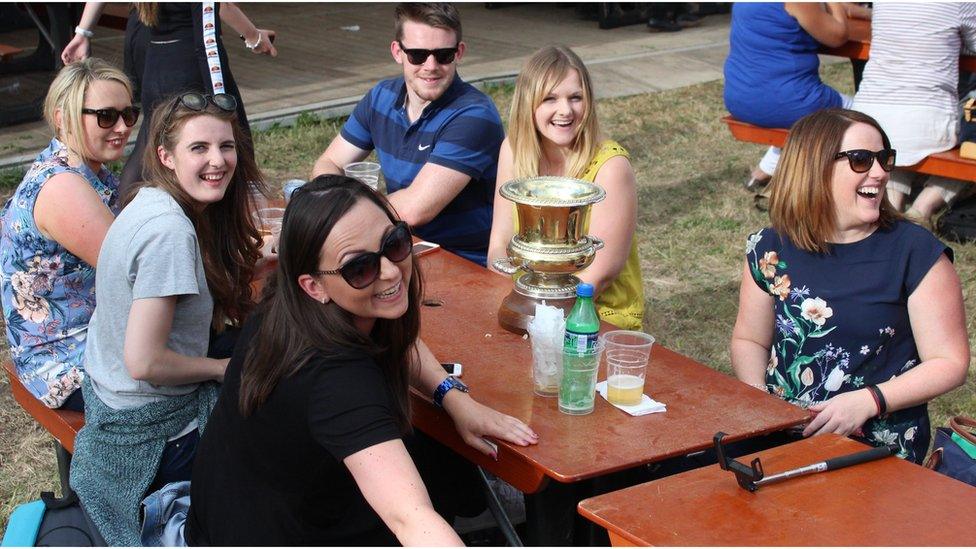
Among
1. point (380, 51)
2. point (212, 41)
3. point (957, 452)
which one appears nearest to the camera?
point (957, 452)

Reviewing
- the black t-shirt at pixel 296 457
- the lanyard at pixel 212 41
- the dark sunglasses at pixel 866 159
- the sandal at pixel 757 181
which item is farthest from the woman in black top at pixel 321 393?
the sandal at pixel 757 181

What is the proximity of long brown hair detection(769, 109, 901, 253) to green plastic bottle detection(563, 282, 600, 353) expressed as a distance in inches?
30.7

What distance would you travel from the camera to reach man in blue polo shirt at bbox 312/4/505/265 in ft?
13.3

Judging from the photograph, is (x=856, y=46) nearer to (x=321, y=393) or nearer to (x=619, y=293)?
(x=619, y=293)

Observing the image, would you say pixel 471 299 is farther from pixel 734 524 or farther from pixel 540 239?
pixel 734 524

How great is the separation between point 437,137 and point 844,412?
1989 millimetres

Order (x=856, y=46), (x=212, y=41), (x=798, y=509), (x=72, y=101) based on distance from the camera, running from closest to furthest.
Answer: (x=798, y=509)
(x=72, y=101)
(x=212, y=41)
(x=856, y=46)

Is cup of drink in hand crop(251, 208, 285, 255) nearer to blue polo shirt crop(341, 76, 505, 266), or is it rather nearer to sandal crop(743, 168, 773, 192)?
blue polo shirt crop(341, 76, 505, 266)

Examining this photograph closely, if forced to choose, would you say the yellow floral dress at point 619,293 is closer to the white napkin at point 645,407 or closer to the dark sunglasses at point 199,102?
the white napkin at point 645,407

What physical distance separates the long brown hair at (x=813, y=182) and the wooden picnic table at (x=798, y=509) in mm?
822

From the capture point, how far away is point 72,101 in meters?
3.32

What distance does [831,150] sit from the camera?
294cm

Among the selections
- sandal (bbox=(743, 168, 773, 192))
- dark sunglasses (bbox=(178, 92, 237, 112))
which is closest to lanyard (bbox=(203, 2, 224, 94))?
dark sunglasses (bbox=(178, 92, 237, 112))

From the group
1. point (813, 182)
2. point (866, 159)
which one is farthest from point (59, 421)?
point (866, 159)
